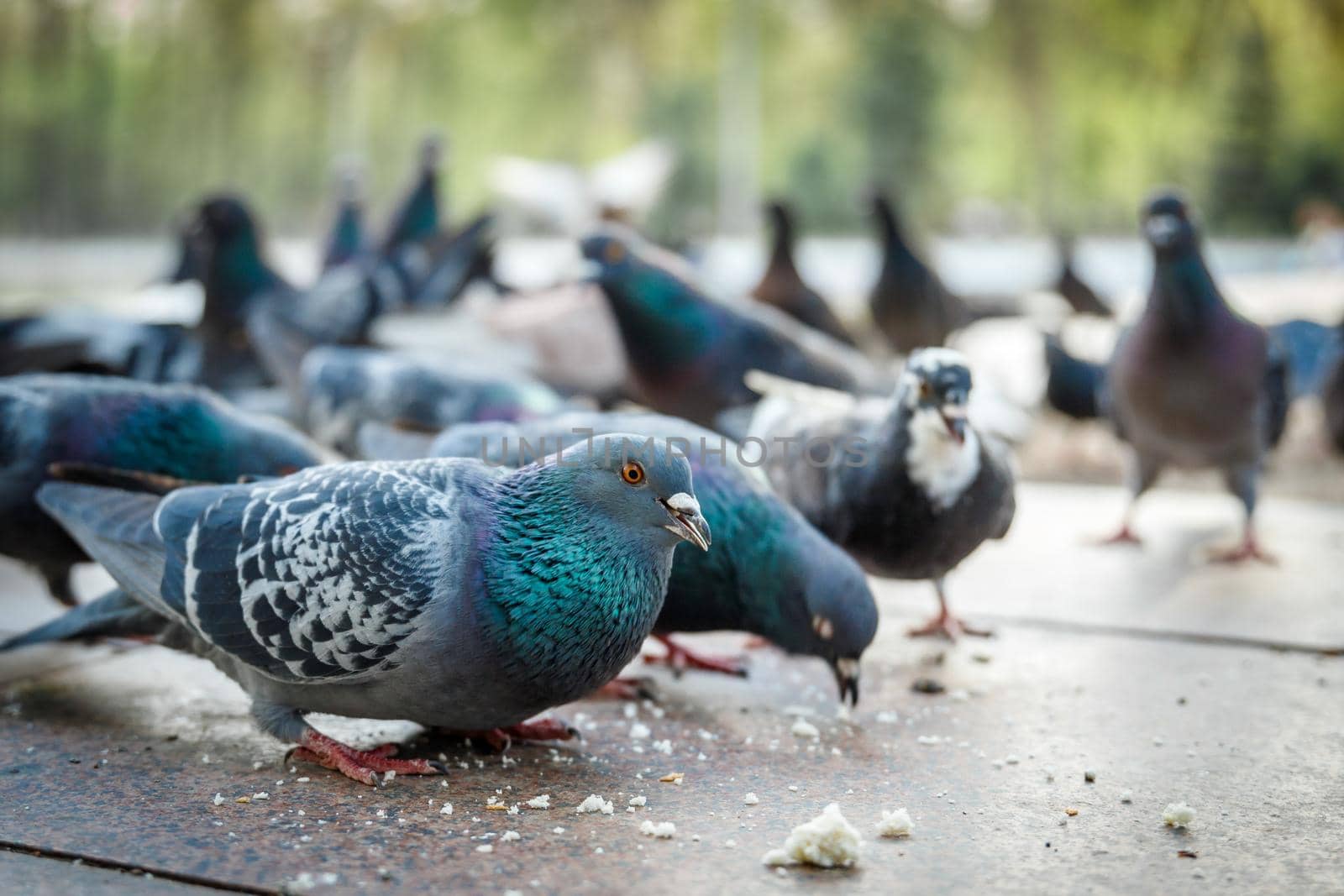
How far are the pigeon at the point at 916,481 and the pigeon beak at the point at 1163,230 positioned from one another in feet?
5.68

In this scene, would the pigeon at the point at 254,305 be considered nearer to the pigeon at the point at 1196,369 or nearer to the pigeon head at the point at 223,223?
the pigeon head at the point at 223,223

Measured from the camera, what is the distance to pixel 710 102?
31125 mm

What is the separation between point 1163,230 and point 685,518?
338 cm

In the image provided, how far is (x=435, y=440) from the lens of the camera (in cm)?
391

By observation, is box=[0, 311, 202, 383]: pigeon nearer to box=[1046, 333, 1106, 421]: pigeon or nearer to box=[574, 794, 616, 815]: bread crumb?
box=[574, 794, 616, 815]: bread crumb

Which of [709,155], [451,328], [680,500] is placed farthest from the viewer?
[709,155]

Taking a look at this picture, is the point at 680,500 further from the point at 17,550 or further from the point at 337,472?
the point at 17,550

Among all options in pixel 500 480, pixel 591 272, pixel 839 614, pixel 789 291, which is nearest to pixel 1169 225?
pixel 591 272

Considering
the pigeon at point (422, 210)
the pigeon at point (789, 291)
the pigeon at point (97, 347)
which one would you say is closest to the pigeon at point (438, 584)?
the pigeon at point (97, 347)

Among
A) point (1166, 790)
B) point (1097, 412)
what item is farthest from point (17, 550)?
point (1097, 412)

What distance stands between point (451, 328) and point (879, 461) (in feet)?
17.4

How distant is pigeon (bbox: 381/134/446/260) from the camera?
1015cm

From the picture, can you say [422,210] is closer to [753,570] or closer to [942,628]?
[942,628]

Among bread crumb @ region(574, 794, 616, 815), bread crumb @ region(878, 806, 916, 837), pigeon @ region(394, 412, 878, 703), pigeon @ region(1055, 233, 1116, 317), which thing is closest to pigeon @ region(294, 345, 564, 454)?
pigeon @ region(394, 412, 878, 703)
